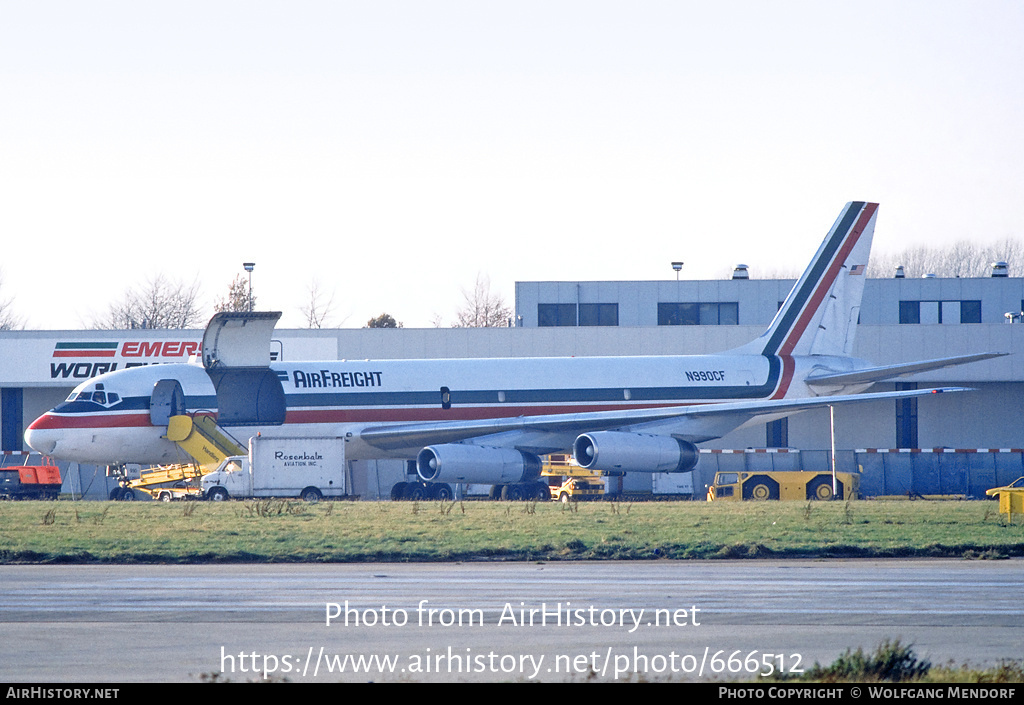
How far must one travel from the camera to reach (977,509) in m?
25.2

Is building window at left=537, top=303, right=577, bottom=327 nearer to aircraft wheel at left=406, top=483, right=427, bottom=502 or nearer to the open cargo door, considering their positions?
aircraft wheel at left=406, top=483, right=427, bottom=502

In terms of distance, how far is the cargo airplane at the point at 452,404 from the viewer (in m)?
31.8

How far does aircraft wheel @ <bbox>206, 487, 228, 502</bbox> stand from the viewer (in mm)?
30453

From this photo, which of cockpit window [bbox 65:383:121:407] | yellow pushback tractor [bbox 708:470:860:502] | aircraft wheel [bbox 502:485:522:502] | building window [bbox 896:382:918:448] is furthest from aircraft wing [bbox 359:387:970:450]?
building window [bbox 896:382:918:448]

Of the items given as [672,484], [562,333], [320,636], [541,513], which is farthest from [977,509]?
[562,333]

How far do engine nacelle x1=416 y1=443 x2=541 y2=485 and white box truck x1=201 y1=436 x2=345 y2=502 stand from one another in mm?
2219

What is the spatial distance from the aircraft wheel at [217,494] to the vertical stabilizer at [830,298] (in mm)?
17175

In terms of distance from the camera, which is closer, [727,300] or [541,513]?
[541,513]

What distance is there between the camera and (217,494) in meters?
30.5

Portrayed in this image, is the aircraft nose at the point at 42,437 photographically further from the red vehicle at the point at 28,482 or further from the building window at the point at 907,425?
the building window at the point at 907,425

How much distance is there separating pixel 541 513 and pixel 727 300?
3177 centimetres

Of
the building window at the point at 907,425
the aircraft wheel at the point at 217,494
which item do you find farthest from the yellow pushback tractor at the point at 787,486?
the building window at the point at 907,425
